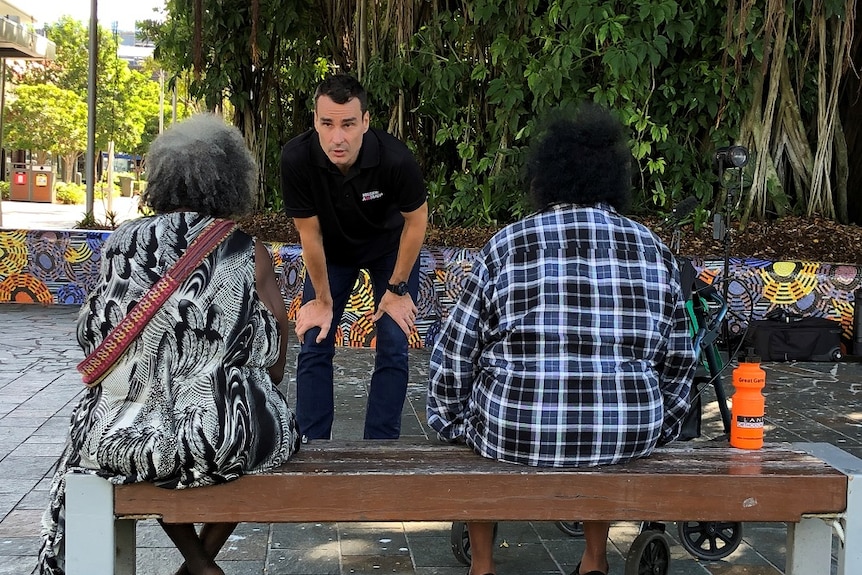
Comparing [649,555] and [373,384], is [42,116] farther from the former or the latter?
[649,555]

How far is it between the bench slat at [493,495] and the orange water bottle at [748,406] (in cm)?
31

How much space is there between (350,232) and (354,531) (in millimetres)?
1208

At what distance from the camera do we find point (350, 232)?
4195 mm

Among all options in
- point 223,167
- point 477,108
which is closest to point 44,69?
point 477,108

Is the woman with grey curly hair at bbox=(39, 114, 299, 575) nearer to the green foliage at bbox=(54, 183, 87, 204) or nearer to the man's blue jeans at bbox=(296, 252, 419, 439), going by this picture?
the man's blue jeans at bbox=(296, 252, 419, 439)

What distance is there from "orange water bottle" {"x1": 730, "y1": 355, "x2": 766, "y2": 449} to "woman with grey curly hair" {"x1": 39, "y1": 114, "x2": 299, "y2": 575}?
55.1 inches

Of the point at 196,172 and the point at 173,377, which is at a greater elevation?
the point at 196,172

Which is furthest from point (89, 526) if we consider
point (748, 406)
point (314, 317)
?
point (748, 406)

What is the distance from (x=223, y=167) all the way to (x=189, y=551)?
1138mm

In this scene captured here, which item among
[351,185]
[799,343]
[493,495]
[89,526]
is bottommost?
[799,343]

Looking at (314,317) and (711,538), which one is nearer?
(711,538)

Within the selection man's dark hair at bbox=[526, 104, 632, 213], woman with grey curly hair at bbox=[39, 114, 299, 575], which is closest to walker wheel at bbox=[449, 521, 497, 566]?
woman with grey curly hair at bbox=[39, 114, 299, 575]

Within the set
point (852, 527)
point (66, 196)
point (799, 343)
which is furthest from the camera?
point (66, 196)

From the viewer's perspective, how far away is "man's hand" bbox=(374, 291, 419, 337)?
4195 mm
